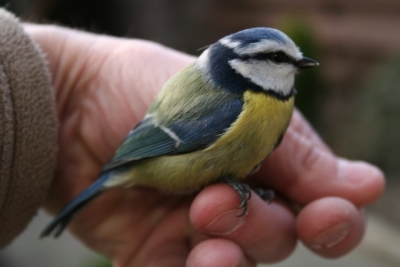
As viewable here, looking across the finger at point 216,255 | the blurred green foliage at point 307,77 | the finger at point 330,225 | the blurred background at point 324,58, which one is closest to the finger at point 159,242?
the finger at point 216,255

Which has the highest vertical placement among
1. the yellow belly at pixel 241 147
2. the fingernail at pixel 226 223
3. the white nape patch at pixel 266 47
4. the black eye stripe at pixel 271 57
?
the white nape patch at pixel 266 47

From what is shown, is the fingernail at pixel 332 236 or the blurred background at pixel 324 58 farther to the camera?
the blurred background at pixel 324 58

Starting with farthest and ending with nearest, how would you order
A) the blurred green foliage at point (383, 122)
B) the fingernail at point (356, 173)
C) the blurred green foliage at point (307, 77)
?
the blurred green foliage at point (307, 77)
the blurred green foliage at point (383, 122)
the fingernail at point (356, 173)

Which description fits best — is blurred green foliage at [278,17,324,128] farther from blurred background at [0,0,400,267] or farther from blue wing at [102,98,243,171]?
blue wing at [102,98,243,171]

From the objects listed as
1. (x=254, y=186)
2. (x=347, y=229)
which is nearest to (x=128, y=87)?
(x=254, y=186)

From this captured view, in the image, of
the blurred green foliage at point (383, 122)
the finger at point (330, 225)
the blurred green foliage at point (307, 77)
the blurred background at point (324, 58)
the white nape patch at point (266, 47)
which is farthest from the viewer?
the blurred green foliage at point (307, 77)

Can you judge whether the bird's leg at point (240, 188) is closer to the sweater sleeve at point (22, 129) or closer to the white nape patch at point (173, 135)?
the white nape patch at point (173, 135)

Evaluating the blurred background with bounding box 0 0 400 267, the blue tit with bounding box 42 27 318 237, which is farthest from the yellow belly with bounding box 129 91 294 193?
the blurred background with bounding box 0 0 400 267
